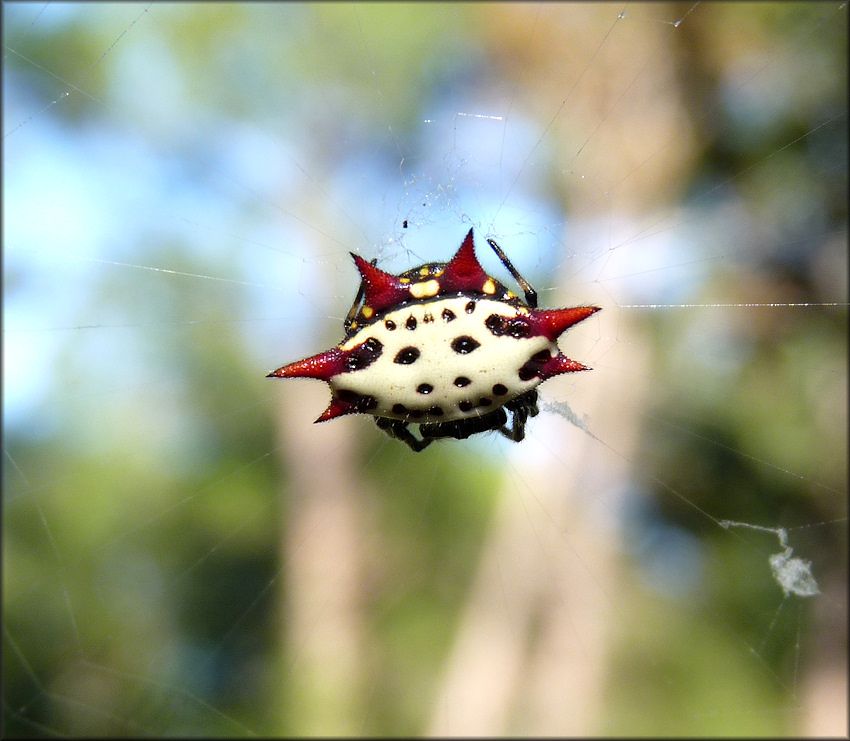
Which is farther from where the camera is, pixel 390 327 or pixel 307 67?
pixel 307 67

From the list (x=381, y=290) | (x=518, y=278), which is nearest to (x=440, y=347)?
(x=381, y=290)

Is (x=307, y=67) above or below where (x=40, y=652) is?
above

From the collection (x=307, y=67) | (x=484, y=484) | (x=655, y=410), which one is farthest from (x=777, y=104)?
(x=484, y=484)

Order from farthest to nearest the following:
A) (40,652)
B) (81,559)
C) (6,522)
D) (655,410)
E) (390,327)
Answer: (81,559)
(6,522)
(40,652)
(655,410)
(390,327)

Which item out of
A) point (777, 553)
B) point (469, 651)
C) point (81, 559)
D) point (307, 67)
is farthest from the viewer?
point (81, 559)

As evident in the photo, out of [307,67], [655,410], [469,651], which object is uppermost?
[307,67]

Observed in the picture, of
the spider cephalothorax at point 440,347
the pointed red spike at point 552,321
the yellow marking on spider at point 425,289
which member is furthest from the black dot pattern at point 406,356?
the pointed red spike at point 552,321

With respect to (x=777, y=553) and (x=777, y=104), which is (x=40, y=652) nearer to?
(x=777, y=553)
